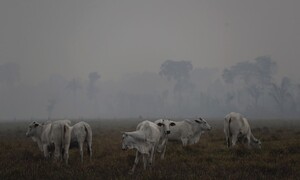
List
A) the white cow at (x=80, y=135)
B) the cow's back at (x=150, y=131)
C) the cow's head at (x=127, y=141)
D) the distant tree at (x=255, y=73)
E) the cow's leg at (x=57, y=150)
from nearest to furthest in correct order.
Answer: the cow's head at (x=127, y=141), the cow's back at (x=150, y=131), the cow's leg at (x=57, y=150), the white cow at (x=80, y=135), the distant tree at (x=255, y=73)

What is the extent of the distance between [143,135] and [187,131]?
7.09 m

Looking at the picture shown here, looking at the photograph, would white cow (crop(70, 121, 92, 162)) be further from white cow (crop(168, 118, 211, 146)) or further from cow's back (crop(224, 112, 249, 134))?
cow's back (crop(224, 112, 249, 134))

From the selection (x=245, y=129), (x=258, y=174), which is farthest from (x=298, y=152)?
(x=258, y=174)

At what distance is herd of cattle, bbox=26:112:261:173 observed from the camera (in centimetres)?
1168

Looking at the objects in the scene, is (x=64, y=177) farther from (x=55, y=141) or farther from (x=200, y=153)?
(x=200, y=153)

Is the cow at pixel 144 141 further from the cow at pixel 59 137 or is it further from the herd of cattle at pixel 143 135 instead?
the cow at pixel 59 137

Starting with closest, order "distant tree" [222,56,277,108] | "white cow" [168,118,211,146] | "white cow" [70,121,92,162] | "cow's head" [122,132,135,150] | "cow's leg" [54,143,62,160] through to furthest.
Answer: "cow's head" [122,132,135,150], "cow's leg" [54,143,62,160], "white cow" [70,121,92,162], "white cow" [168,118,211,146], "distant tree" [222,56,277,108]

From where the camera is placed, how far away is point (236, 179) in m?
9.54

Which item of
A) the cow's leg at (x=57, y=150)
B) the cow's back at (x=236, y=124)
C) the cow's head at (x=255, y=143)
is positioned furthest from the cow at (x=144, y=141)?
the cow's head at (x=255, y=143)

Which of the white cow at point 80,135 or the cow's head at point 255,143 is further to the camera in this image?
the cow's head at point 255,143

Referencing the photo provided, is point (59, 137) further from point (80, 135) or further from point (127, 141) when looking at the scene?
point (127, 141)

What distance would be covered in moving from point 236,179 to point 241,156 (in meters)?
4.97

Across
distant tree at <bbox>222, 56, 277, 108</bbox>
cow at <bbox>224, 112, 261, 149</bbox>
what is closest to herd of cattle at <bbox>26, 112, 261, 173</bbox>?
cow at <bbox>224, 112, 261, 149</bbox>

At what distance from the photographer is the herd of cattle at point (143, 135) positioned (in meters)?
11.7
